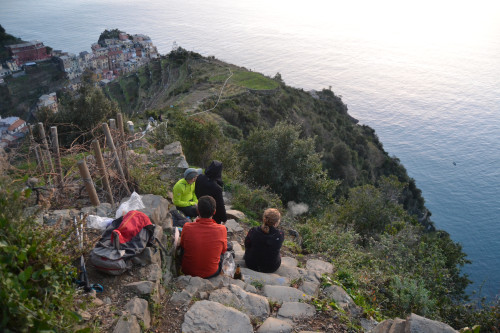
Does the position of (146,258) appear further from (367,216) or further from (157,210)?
(367,216)

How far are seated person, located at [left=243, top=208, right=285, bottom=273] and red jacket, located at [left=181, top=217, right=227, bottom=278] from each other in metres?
0.79

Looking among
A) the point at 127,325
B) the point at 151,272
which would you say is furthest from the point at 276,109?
the point at 127,325

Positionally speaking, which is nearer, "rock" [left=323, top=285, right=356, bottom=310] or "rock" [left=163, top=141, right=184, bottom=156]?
"rock" [left=323, top=285, right=356, bottom=310]

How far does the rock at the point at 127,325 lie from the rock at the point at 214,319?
0.62m

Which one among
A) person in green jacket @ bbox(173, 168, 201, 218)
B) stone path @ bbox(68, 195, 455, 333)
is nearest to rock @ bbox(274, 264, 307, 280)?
stone path @ bbox(68, 195, 455, 333)

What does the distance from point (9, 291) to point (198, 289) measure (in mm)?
2635

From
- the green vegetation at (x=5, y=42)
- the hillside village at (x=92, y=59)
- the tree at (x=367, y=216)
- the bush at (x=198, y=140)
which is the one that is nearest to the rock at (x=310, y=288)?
the tree at (x=367, y=216)

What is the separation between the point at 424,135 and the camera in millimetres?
57188

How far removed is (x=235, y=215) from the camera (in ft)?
28.2

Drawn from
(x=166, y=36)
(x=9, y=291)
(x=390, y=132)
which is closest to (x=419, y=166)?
(x=390, y=132)

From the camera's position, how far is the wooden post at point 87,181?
5.94 m

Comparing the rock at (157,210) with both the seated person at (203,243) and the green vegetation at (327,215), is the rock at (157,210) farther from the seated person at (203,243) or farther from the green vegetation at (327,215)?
the green vegetation at (327,215)

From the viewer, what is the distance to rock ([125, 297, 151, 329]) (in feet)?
12.2

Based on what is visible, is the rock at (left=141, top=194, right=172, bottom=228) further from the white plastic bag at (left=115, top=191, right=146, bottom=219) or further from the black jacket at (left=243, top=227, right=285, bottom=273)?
the black jacket at (left=243, top=227, right=285, bottom=273)
